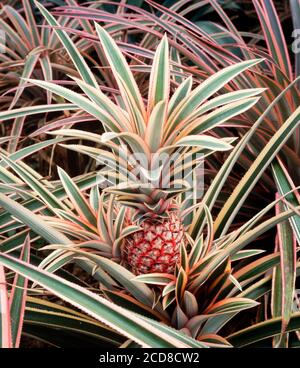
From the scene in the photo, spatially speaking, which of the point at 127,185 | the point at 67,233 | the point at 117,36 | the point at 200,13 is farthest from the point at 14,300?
the point at 200,13

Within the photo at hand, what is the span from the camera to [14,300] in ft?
2.86

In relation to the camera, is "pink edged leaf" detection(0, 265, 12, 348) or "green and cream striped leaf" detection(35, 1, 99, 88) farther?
"green and cream striped leaf" detection(35, 1, 99, 88)

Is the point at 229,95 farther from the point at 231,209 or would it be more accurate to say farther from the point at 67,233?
the point at 67,233

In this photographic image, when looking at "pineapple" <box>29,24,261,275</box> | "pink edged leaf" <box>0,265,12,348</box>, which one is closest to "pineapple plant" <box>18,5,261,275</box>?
"pineapple" <box>29,24,261,275</box>

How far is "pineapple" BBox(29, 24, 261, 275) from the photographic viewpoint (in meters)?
0.80

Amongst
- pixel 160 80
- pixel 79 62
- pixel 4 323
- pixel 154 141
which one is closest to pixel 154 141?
pixel 154 141

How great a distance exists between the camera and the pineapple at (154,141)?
31.4 inches

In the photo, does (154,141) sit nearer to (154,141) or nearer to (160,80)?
(154,141)

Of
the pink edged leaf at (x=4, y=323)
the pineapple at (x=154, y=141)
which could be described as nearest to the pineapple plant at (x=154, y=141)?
the pineapple at (x=154, y=141)

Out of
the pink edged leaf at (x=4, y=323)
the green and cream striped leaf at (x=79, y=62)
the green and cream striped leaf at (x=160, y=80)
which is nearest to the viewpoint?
the pink edged leaf at (x=4, y=323)

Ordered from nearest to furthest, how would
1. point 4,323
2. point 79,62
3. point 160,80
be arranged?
point 4,323 < point 160,80 < point 79,62

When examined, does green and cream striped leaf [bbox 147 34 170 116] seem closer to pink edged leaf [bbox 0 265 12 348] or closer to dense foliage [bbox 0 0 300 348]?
dense foliage [bbox 0 0 300 348]

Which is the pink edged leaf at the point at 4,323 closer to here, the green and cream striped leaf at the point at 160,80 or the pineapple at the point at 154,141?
the pineapple at the point at 154,141

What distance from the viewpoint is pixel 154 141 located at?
80 centimetres
